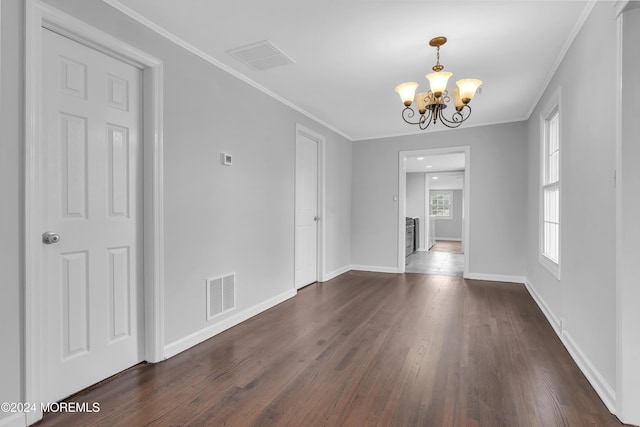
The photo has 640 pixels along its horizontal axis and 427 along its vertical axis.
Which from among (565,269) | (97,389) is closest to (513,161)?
(565,269)

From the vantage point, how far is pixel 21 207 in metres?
1.65

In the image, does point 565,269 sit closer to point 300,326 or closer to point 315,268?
point 300,326

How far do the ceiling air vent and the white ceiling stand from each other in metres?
0.06

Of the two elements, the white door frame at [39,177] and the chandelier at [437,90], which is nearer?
the white door frame at [39,177]

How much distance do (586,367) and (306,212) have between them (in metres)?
3.40

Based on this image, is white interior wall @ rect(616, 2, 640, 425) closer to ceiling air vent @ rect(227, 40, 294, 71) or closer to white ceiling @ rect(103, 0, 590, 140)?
white ceiling @ rect(103, 0, 590, 140)

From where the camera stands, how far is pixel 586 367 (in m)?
2.16

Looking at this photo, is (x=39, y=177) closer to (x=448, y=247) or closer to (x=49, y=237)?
(x=49, y=237)

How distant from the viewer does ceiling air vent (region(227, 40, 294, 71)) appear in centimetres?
268

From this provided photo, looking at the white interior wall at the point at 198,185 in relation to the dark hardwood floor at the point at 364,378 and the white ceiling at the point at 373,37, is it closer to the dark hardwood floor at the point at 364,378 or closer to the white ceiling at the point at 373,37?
the white ceiling at the point at 373,37

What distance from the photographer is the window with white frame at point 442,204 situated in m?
12.2

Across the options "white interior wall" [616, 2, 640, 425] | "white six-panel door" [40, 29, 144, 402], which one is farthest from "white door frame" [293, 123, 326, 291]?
"white interior wall" [616, 2, 640, 425]

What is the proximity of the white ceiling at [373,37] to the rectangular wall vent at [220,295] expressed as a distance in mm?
1993

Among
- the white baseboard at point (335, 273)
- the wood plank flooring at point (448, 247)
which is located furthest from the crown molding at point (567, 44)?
the wood plank flooring at point (448, 247)
